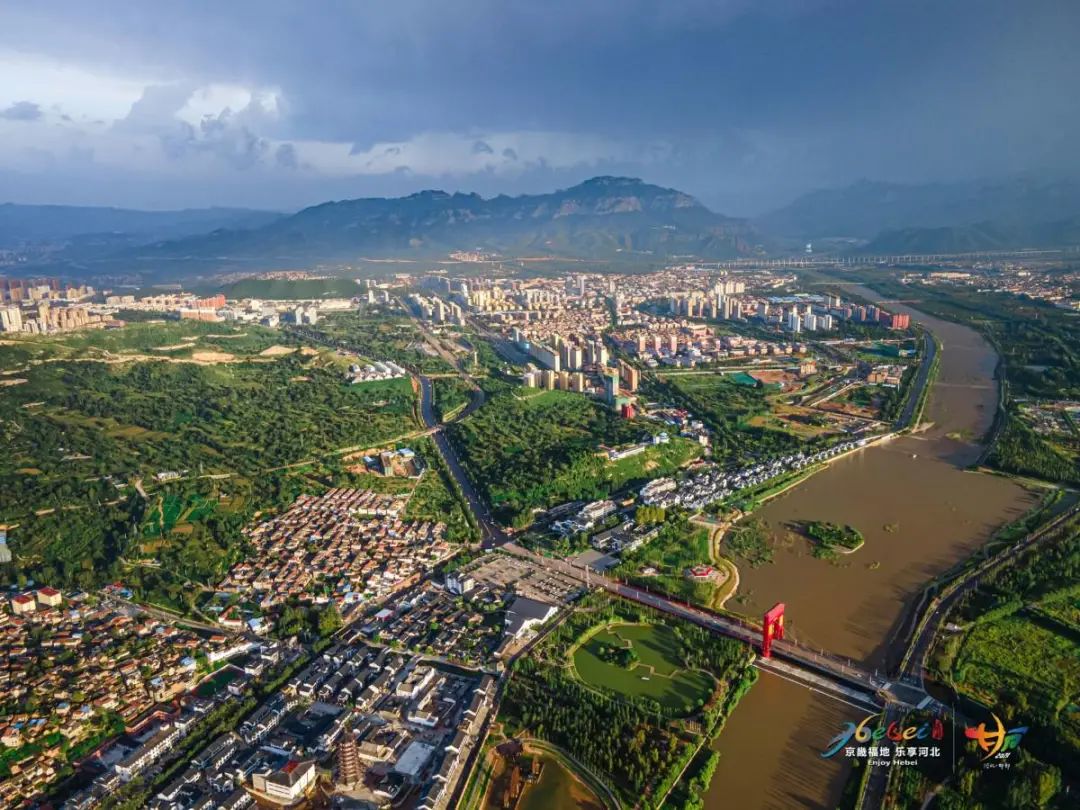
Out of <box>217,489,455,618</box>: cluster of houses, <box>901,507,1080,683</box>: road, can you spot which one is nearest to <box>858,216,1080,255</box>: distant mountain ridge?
<box>901,507,1080,683</box>: road

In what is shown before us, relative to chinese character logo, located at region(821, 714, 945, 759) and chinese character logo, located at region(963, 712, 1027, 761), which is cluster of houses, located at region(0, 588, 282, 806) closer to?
chinese character logo, located at region(821, 714, 945, 759)

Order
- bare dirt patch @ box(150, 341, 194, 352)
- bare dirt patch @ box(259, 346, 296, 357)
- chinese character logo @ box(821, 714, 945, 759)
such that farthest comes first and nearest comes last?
bare dirt patch @ box(259, 346, 296, 357), bare dirt patch @ box(150, 341, 194, 352), chinese character logo @ box(821, 714, 945, 759)

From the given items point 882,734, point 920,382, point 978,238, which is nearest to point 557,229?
point 978,238

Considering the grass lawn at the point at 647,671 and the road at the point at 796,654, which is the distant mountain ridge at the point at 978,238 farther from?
the grass lawn at the point at 647,671

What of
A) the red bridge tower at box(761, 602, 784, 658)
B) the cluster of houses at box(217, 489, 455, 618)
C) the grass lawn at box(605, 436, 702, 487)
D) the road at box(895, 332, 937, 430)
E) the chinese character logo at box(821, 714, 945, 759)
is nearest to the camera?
the chinese character logo at box(821, 714, 945, 759)

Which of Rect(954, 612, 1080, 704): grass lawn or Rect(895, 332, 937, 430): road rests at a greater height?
Rect(895, 332, 937, 430): road

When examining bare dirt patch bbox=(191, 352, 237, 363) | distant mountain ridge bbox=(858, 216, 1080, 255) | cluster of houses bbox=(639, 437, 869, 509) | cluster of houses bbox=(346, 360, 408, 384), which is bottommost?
cluster of houses bbox=(639, 437, 869, 509)

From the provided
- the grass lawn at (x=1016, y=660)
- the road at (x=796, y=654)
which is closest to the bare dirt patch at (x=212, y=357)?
the road at (x=796, y=654)
